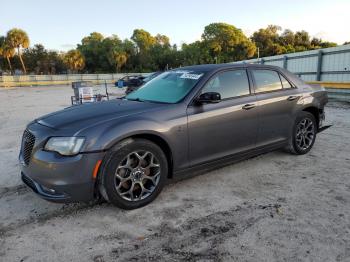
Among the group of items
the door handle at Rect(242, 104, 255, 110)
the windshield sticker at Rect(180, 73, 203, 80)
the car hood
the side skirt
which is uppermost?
the windshield sticker at Rect(180, 73, 203, 80)

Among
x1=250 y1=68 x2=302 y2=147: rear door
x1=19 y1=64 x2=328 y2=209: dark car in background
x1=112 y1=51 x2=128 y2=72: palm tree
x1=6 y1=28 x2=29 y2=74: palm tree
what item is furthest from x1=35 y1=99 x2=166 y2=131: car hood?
x1=112 y1=51 x2=128 y2=72: palm tree

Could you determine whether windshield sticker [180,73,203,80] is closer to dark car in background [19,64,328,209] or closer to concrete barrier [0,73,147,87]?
dark car in background [19,64,328,209]

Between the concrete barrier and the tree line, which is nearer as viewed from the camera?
the concrete barrier

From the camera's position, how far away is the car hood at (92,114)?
3297mm

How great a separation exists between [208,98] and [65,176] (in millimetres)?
1858

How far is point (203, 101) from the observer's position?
12.4 feet

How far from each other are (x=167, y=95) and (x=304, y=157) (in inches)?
108

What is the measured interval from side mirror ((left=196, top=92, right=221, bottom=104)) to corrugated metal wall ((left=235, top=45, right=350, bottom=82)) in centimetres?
1324

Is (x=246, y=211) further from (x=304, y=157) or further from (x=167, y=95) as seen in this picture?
(x=304, y=157)

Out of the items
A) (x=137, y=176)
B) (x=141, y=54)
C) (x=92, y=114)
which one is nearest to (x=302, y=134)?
(x=137, y=176)

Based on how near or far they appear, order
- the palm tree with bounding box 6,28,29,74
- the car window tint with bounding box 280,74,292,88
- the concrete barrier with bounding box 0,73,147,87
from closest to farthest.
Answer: the car window tint with bounding box 280,74,292,88, the concrete barrier with bounding box 0,73,147,87, the palm tree with bounding box 6,28,29,74

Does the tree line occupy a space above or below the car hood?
above

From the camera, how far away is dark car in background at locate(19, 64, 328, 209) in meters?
3.09

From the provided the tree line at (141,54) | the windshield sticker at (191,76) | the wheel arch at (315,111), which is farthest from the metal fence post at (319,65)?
the tree line at (141,54)
